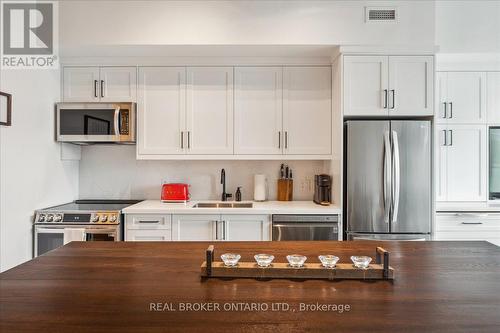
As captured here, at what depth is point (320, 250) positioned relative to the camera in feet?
5.57

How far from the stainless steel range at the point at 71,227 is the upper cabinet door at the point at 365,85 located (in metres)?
2.30

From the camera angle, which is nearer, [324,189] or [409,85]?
[409,85]

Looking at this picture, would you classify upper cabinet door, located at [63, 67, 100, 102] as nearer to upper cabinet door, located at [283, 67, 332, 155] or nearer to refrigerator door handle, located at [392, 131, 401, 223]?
upper cabinet door, located at [283, 67, 332, 155]

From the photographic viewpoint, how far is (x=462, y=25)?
329 centimetres

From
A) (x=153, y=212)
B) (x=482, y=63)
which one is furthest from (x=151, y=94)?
(x=482, y=63)

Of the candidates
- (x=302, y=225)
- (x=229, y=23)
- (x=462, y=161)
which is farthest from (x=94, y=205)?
(x=462, y=161)

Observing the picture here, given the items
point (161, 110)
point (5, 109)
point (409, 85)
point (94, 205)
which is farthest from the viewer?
point (94, 205)

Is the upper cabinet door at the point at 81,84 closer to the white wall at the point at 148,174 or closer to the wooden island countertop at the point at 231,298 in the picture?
the white wall at the point at 148,174

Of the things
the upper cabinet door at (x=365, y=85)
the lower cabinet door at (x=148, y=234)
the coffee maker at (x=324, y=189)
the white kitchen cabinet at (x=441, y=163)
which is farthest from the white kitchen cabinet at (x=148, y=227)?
the white kitchen cabinet at (x=441, y=163)

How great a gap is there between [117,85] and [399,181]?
9.18 feet

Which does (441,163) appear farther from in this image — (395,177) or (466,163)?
(395,177)

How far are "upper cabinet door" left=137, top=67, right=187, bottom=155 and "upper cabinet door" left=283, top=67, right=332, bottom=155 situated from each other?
1.04 m

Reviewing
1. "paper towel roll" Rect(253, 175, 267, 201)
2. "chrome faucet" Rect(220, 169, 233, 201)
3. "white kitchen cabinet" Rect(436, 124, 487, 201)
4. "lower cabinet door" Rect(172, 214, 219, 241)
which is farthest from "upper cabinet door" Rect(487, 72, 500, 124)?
"lower cabinet door" Rect(172, 214, 219, 241)

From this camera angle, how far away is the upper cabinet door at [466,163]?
3627 mm
